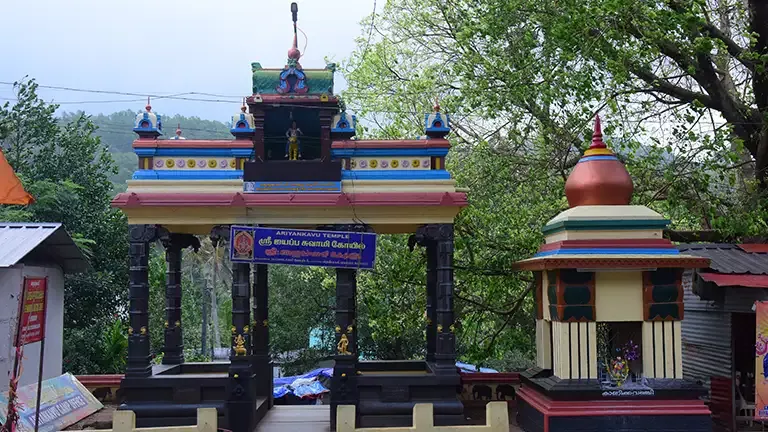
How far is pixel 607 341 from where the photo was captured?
12570 millimetres

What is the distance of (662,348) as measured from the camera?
39.0 ft

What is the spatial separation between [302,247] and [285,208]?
85 cm

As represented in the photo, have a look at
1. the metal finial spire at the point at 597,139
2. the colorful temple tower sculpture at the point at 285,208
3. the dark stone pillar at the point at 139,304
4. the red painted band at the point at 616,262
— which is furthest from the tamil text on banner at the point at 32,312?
the metal finial spire at the point at 597,139

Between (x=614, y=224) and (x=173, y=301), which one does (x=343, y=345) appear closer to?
(x=173, y=301)

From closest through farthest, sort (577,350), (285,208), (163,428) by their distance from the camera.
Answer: (163,428)
(577,350)
(285,208)

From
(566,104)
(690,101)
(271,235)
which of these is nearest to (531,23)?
(566,104)

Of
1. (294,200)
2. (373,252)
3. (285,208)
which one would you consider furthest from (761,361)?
(285,208)

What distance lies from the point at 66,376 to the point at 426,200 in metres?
7.85

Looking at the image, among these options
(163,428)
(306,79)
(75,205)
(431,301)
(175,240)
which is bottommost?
(163,428)

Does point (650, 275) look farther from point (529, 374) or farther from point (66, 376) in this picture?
point (66, 376)

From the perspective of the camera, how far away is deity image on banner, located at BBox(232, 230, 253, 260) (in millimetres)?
12867

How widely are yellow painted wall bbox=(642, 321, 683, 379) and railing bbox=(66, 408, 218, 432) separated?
6.93 m

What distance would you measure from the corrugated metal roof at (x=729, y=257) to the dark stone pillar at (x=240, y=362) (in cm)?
812

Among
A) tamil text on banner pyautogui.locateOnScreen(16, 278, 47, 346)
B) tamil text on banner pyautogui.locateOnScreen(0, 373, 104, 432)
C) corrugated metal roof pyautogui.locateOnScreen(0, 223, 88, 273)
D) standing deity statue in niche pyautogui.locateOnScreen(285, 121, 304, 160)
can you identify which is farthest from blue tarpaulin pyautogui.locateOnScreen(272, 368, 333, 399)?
tamil text on banner pyautogui.locateOnScreen(16, 278, 47, 346)
